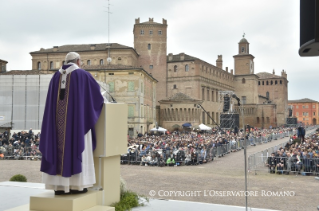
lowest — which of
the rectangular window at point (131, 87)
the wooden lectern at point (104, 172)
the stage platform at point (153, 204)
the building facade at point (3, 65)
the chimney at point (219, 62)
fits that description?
the stage platform at point (153, 204)

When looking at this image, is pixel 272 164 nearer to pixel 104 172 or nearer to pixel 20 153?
pixel 104 172

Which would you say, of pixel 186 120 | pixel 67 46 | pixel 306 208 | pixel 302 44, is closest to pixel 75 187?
pixel 302 44

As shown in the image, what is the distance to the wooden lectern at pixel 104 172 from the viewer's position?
389 cm

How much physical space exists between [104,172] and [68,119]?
37.8 inches

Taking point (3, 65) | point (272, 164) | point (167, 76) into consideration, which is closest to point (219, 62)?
point (167, 76)

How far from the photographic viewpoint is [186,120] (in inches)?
2221

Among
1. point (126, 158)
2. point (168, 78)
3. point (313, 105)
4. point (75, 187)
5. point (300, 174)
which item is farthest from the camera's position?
point (313, 105)

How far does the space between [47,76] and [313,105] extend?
354 ft

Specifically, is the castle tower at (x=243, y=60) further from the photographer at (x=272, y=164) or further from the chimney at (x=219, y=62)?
the photographer at (x=272, y=164)

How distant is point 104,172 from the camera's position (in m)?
4.51

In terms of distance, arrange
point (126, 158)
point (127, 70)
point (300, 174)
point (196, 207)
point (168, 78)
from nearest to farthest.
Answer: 1. point (196, 207)
2. point (300, 174)
3. point (126, 158)
4. point (127, 70)
5. point (168, 78)

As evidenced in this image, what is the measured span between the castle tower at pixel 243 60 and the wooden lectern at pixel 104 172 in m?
87.0

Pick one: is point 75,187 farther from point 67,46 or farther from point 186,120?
point 67,46

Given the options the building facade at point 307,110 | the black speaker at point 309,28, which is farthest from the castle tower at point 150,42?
the building facade at point 307,110
